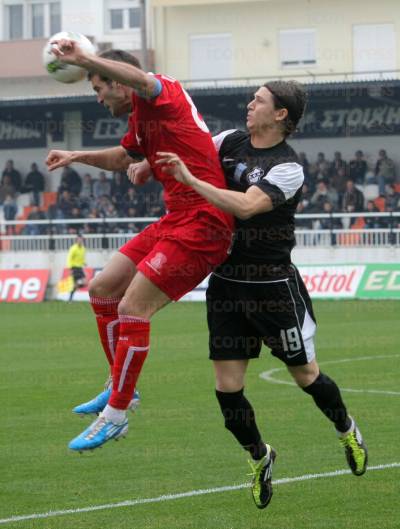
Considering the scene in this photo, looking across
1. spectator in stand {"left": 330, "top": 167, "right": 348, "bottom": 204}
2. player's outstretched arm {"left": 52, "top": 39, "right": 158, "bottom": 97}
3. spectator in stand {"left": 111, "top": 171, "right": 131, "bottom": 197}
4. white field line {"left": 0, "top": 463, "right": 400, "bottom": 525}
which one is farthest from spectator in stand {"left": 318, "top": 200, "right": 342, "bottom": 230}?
player's outstretched arm {"left": 52, "top": 39, "right": 158, "bottom": 97}

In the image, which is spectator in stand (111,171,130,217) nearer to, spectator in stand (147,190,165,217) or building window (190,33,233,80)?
spectator in stand (147,190,165,217)

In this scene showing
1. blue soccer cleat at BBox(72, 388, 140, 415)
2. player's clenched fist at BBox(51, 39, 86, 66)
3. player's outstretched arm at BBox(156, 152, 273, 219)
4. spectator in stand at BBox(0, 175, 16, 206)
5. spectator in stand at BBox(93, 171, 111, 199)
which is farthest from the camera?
spectator in stand at BBox(0, 175, 16, 206)

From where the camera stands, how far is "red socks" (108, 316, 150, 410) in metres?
7.22

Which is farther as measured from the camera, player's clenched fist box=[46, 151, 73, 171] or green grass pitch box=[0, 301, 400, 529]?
player's clenched fist box=[46, 151, 73, 171]

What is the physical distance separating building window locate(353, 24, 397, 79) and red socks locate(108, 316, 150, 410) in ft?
108

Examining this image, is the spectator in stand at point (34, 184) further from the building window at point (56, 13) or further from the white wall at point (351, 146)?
the white wall at point (351, 146)

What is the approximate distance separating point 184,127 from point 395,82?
2826cm

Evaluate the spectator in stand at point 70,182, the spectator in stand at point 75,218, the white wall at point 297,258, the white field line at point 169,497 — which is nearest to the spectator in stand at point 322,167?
the white wall at point 297,258

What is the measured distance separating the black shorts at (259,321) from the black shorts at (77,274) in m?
21.9

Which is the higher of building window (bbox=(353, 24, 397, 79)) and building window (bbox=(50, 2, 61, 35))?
building window (bbox=(50, 2, 61, 35))

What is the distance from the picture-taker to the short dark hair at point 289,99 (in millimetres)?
7430

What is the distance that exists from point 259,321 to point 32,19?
37.7m

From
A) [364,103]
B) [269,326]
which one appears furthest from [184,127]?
[364,103]

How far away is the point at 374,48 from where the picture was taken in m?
39.4
